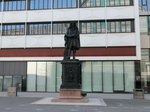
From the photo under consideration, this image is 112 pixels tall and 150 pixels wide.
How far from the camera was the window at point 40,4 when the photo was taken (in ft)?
104

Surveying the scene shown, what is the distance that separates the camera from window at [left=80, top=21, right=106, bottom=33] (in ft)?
99.0

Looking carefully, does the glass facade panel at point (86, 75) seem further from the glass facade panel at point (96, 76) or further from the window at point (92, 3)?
the window at point (92, 3)

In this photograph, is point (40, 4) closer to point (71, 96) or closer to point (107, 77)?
point (107, 77)

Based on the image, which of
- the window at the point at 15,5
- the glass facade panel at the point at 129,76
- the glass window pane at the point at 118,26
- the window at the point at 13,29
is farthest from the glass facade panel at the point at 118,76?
the window at the point at 15,5

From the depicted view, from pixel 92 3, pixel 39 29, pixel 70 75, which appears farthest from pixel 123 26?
pixel 70 75

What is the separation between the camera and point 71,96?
16.4 metres

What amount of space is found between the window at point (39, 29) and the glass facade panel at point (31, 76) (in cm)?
464

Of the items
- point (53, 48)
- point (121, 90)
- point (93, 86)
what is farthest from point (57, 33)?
point (121, 90)

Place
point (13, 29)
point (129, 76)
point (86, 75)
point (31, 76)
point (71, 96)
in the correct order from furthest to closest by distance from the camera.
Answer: point (13, 29) → point (31, 76) → point (86, 75) → point (129, 76) → point (71, 96)

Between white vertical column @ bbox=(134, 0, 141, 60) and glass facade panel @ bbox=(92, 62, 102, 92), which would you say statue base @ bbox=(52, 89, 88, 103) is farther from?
white vertical column @ bbox=(134, 0, 141, 60)

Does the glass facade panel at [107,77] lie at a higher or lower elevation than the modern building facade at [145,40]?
lower

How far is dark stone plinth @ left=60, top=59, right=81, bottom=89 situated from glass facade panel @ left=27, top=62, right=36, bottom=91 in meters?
14.6

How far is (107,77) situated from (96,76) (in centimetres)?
154

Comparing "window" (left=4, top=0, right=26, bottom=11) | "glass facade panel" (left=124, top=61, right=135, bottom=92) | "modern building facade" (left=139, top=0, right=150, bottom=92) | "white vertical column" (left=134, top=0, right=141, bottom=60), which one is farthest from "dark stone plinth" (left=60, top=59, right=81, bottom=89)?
"window" (left=4, top=0, right=26, bottom=11)
